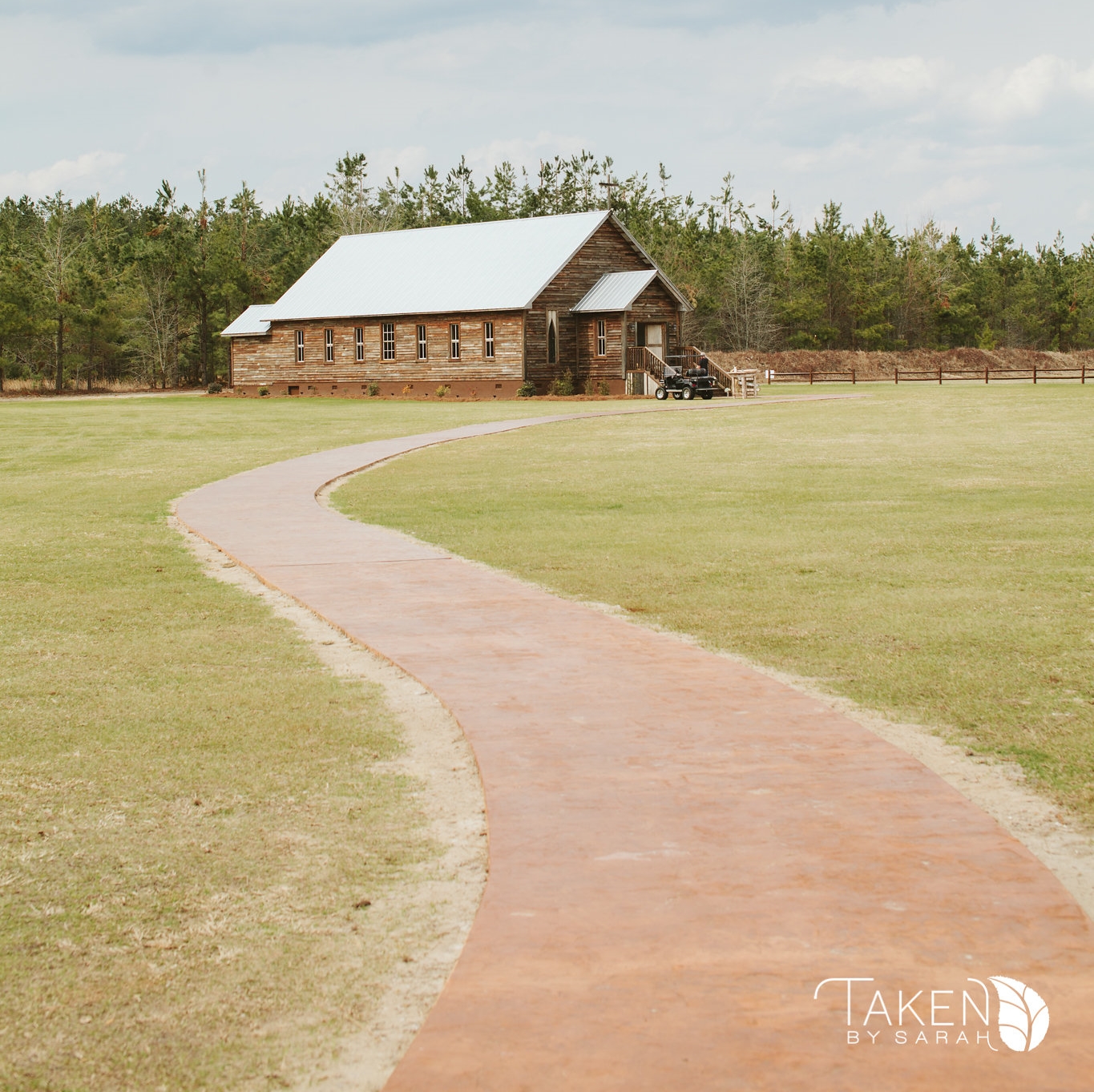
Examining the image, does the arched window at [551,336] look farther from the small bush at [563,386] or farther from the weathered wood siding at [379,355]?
the weathered wood siding at [379,355]

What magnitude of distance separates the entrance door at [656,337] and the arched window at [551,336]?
3828 millimetres

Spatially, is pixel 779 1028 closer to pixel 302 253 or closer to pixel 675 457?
pixel 675 457

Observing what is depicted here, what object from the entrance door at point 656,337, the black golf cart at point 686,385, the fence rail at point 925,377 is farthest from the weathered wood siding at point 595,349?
the fence rail at point 925,377

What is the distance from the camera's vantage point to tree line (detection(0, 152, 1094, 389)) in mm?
75750

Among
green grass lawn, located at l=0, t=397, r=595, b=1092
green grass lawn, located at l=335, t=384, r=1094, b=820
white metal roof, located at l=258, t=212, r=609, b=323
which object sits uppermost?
white metal roof, located at l=258, t=212, r=609, b=323

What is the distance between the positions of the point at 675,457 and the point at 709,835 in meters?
19.1

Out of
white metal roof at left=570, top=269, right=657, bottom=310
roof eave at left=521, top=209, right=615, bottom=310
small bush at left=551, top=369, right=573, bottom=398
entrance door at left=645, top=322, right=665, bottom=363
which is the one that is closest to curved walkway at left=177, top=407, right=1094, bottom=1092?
small bush at left=551, top=369, right=573, bottom=398

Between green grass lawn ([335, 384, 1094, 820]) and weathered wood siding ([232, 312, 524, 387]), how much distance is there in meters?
27.1

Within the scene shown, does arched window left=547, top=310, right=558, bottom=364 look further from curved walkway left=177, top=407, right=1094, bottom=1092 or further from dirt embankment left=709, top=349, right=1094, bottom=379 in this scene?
curved walkway left=177, top=407, right=1094, bottom=1092

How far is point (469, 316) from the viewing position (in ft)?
178

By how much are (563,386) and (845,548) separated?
41632mm

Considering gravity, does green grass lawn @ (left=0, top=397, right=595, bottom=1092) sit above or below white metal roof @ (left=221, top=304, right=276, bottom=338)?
below

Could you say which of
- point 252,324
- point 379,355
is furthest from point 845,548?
point 252,324
